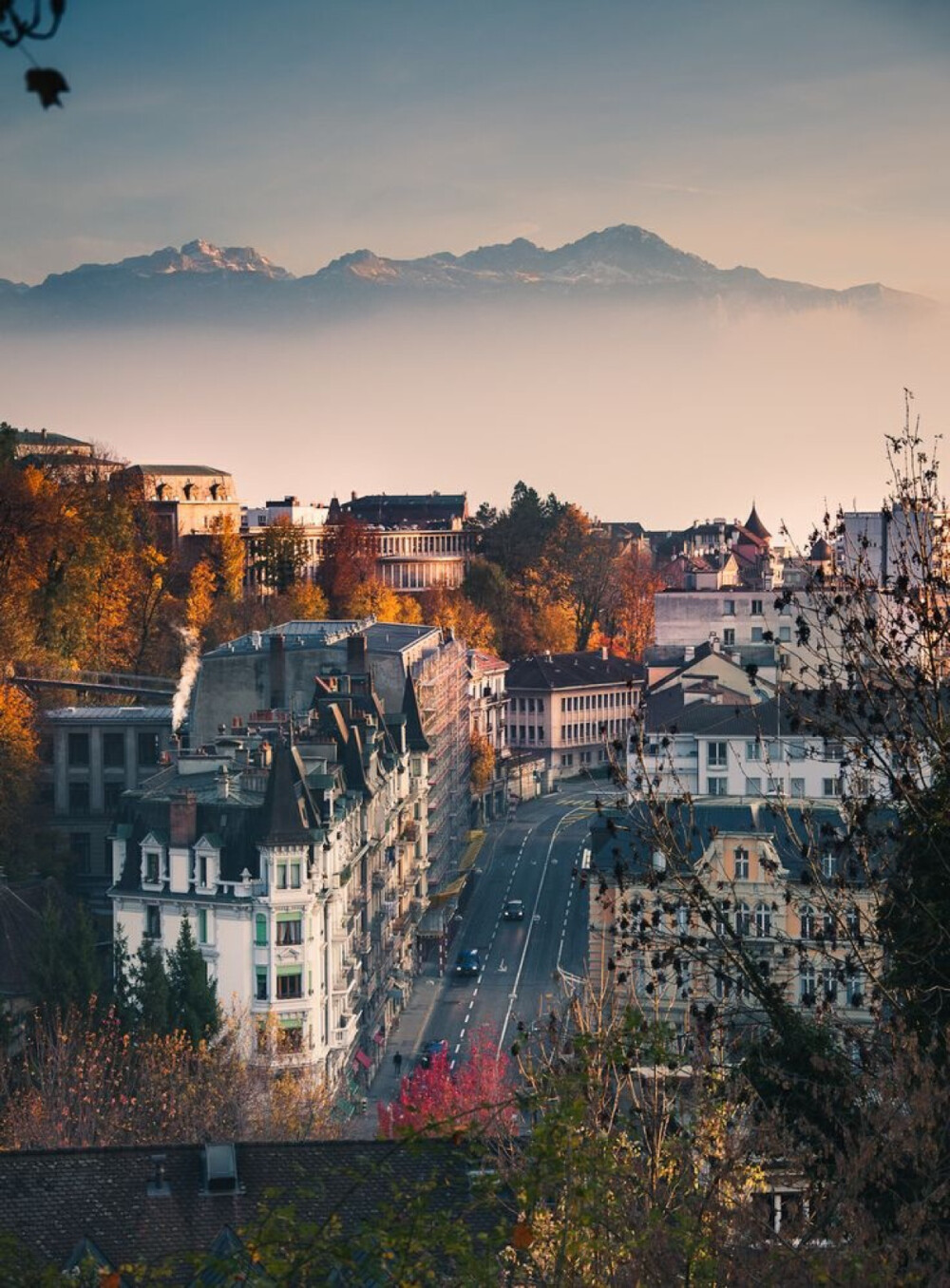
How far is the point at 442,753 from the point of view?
97.8 metres

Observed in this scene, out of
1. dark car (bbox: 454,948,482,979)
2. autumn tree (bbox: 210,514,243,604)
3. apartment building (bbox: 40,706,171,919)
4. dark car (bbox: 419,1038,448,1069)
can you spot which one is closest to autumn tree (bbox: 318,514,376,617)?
autumn tree (bbox: 210,514,243,604)

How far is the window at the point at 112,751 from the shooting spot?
274 feet

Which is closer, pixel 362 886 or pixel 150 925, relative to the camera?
pixel 150 925

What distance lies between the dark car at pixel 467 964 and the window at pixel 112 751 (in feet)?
45.8

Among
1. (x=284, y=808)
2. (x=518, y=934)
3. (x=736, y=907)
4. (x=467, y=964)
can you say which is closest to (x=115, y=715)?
(x=467, y=964)

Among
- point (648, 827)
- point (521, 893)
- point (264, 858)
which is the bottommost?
point (521, 893)

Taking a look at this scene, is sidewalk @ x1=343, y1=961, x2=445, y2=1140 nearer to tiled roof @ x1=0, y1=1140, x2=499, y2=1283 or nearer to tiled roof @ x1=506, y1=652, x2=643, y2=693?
tiled roof @ x1=0, y1=1140, x2=499, y2=1283

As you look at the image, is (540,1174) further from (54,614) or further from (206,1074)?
(54,614)

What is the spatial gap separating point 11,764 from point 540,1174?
201 ft

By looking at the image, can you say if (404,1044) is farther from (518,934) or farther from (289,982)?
(518,934)

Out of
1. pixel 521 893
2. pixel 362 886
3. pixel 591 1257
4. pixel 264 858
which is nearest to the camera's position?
pixel 591 1257

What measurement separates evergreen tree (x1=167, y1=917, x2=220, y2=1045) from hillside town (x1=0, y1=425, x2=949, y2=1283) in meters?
0.10

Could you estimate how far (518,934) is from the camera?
276 ft

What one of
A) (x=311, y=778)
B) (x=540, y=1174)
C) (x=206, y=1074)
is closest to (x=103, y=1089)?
(x=206, y=1074)
